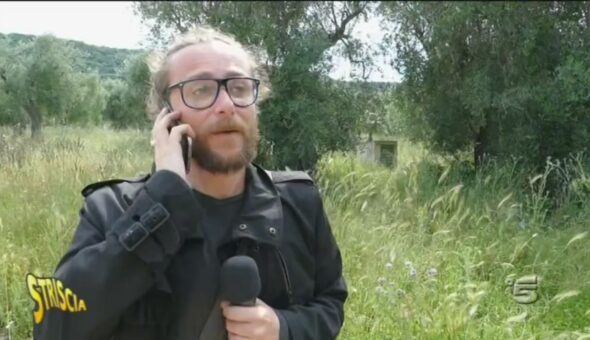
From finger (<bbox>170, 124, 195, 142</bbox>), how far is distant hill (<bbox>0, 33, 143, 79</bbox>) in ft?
15.7

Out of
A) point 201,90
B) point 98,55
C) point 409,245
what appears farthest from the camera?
point 98,55

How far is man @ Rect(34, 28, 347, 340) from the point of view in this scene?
123cm

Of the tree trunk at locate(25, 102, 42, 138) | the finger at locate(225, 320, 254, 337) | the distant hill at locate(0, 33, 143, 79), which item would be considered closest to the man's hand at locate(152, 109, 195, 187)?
the finger at locate(225, 320, 254, 337)

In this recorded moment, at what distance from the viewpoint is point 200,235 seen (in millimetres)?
1365

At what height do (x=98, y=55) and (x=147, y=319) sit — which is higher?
(x=98, y=55)

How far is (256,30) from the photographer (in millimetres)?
9617

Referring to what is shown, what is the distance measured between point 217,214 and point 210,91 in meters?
0.31

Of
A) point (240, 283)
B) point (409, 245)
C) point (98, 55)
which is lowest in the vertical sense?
point (409, 245)

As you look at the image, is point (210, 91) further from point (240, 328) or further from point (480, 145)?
point (480, 145)

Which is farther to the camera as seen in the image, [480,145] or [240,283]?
[480,145]

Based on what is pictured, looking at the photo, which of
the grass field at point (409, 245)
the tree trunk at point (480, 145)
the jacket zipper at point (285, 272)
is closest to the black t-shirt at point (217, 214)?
the jacket zipper at point (285, 272)

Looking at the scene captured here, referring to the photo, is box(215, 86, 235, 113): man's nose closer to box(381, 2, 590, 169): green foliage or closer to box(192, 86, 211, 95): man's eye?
box(192, 86, 211, 95): man's eye

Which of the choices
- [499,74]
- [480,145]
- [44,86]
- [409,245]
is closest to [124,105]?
[44,86]

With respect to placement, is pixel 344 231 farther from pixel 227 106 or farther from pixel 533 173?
pixel 533 173
